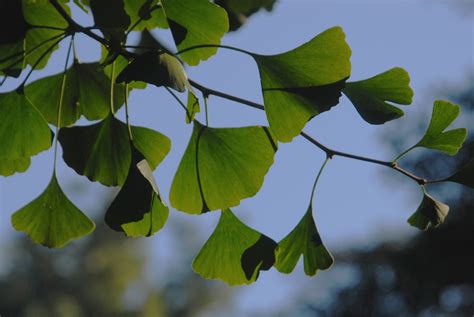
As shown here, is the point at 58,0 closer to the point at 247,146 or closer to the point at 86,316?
the point at 247,146

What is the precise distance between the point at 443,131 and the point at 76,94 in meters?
0.29

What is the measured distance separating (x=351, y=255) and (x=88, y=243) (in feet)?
26.5

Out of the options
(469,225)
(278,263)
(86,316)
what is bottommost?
(86,316)

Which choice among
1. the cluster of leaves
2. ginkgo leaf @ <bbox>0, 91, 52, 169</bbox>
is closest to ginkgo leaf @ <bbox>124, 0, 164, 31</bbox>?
the cluster of leaves

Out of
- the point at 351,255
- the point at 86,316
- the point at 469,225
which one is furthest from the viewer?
the point at 86,316

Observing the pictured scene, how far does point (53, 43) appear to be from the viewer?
54cm

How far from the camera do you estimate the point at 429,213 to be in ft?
1.75

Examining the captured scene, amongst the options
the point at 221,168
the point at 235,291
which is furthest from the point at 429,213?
the point at 235,291

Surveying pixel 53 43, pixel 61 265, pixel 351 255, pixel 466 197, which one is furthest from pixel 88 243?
pixel 53 43

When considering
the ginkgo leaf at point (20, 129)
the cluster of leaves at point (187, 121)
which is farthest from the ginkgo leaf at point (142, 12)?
the ginkgo leaf at point (20, 129)

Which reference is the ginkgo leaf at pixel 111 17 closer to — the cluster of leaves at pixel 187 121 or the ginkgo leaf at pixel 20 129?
the cluster of leaves at pixel 187 121

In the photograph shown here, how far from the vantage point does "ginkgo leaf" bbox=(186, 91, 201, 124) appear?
462 mm

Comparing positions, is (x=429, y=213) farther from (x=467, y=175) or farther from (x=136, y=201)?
(x=136, y=201)

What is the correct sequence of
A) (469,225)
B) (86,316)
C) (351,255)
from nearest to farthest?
(469,225), (351,255), (86,316)
